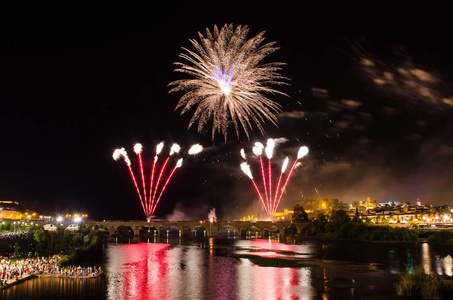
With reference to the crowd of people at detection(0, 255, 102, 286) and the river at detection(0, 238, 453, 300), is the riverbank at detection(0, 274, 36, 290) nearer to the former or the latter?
the crowd of people at detection(0, 255, 102, 286)

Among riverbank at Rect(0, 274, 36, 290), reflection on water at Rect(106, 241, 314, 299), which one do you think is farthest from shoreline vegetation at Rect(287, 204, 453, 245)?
riverbank at Rect(0, 274, 36, 290)

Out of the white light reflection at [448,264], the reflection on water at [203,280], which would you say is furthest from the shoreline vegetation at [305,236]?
the reflection on water at [203,280]

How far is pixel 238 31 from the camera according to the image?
47719 millimetres

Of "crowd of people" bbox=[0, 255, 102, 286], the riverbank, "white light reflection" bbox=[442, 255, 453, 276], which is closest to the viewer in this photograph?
the riverbank

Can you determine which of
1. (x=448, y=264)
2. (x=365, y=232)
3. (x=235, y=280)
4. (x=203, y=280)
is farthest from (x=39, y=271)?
(x=365, y=232)

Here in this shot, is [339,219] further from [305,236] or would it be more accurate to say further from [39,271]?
[39,271]

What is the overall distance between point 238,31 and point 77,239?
2544 inches

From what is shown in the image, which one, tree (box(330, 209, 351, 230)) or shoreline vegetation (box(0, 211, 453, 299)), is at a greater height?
tree (box(330, 209, 351, 230))

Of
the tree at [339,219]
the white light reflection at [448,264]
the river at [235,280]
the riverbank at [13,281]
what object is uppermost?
the tree at [339,219]

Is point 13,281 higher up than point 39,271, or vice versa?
point 39,271

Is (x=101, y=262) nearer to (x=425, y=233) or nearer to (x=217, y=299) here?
(x=217, y=299)

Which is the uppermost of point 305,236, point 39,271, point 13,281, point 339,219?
point 339,219

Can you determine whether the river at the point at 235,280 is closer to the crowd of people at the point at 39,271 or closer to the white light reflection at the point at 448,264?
the white light reflection at the point at 448,264

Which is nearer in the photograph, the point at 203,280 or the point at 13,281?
the point at 13,281
